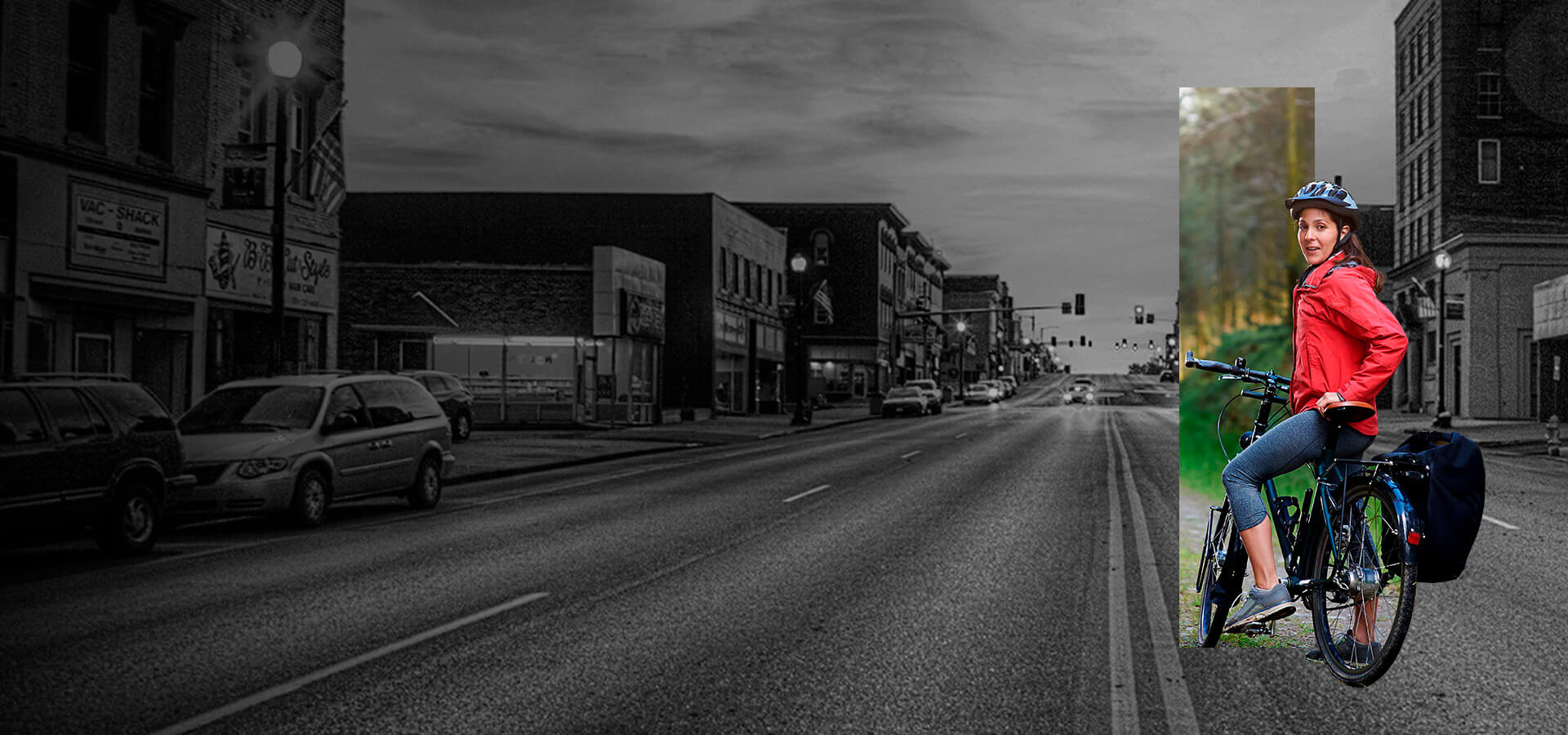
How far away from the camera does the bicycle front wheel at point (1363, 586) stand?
6.30 feet

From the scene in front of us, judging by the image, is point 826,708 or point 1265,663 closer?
point 826,708

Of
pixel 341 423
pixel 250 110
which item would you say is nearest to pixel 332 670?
pixel 341 423

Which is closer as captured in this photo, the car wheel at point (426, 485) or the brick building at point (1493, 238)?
the car wheel at point (426, 485)

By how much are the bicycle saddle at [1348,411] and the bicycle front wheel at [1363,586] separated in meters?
0.14

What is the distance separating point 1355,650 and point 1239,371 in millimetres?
495

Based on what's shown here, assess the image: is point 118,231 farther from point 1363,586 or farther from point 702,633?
point 1363,586

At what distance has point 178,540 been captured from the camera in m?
15.8

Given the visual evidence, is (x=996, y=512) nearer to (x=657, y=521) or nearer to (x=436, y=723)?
(x=657, y=521)

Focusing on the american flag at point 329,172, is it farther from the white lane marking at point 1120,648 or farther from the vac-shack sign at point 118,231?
the white lane marking at point 1120,648

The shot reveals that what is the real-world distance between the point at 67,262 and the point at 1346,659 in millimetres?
24550

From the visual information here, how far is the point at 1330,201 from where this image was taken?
→ 2.09 m

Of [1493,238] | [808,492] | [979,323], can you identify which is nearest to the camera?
[808,492]

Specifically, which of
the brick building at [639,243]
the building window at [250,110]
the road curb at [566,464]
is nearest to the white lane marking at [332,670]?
the road curb at [566,464]

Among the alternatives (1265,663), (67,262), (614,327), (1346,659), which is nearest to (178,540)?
(67,262)
